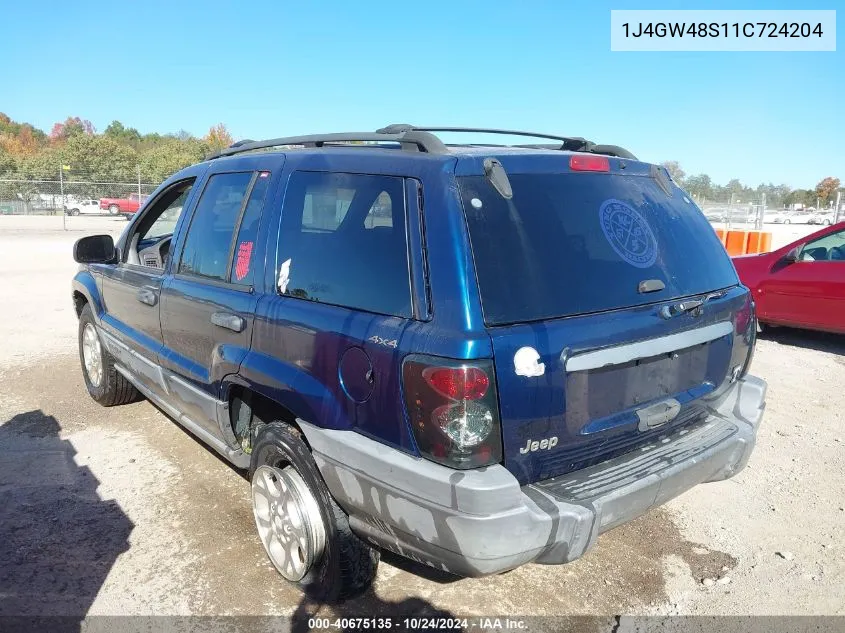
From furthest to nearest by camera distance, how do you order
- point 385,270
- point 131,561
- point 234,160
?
point 234,160 < point 131,561 < point 385,270

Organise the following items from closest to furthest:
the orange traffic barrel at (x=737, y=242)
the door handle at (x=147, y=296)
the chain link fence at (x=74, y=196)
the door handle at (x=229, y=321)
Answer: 1. the door handle at (x=229, y=321)
2. the door handle at (x=147, y=296)
3. the orange traffic barrel at (x=737, y=242)
4. the chain link fence at (x=74, y=196)

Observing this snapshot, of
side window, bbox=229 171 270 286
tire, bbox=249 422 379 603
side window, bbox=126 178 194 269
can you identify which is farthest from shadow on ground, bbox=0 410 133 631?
side window, bbox=229 171 270 286

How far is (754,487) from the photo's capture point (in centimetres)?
405

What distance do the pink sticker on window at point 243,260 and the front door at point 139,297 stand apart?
899 mm

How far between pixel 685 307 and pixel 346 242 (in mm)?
1427

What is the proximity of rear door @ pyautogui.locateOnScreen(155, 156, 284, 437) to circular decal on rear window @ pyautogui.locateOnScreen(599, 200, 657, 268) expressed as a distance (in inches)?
60.7

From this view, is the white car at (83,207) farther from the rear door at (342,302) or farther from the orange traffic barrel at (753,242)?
the rear door at (342,302)

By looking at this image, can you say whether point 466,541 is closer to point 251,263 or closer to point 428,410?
point 428,410

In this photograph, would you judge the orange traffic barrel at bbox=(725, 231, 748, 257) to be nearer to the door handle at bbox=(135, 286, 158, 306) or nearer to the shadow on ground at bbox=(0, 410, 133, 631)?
the door handle at bbox=(135, 286, 158, 306)

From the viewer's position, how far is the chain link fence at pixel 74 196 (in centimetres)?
3488

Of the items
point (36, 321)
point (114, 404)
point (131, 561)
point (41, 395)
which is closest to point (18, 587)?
point (131, 561)

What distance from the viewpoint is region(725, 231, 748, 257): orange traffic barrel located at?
13.8 meters

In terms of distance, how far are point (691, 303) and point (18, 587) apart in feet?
10.6

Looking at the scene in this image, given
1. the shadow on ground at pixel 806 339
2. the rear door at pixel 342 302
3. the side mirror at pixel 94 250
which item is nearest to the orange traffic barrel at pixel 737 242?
the shadow on ground at pixel 806 339
